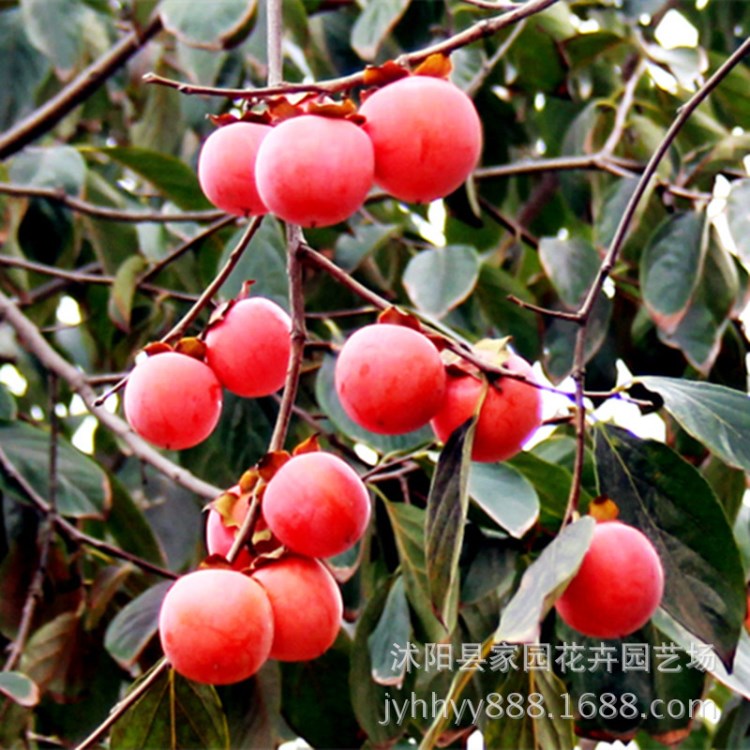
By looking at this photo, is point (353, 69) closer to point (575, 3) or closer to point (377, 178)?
point (575, 3)

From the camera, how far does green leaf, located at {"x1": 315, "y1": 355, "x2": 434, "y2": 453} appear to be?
126 cm

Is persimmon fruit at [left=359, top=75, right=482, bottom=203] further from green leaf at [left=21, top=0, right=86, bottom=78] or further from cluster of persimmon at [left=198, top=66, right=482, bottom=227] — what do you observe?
green leaf at [left=21, top=0, right=86, bottom=78]

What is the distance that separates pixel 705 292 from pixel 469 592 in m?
0.50

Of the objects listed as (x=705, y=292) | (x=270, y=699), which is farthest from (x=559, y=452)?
(x=270, y=699)

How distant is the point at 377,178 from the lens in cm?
79

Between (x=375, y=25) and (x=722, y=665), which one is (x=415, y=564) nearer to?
(x=722, y=665)

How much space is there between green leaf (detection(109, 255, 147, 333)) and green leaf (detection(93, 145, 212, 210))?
141mm

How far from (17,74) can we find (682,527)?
1279mm

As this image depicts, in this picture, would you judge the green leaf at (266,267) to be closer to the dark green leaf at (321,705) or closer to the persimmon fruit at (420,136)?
the dark green leaf at (321,705)

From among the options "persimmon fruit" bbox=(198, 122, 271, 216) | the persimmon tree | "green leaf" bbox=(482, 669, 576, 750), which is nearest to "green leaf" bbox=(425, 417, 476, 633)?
the persimmon tree

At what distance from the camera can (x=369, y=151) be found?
2.49ft

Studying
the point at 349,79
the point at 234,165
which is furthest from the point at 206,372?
the point at 349,79

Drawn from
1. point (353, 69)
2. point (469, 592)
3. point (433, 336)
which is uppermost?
point (433, 336)

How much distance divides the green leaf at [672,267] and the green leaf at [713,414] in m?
0.37
